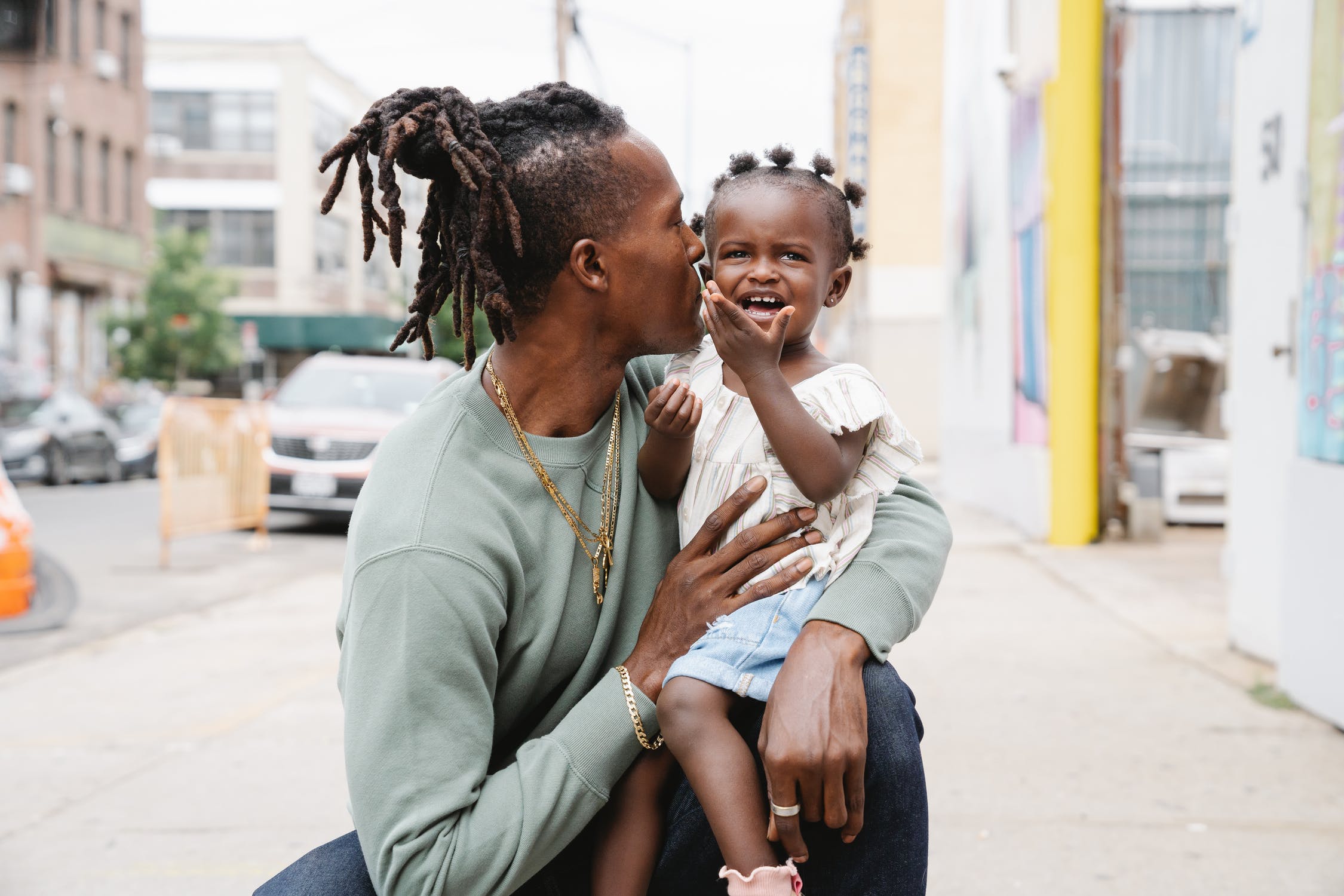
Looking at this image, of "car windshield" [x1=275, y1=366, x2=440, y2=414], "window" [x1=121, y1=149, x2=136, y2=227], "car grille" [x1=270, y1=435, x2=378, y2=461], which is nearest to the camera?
"car grille" [x1=270, y1=435, x2=378, y2=461]

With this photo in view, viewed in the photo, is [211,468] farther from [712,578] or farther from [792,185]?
[712,578]

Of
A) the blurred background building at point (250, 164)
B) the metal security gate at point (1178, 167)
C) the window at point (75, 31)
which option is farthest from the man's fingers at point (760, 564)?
the blurred background building at point (250, 164)

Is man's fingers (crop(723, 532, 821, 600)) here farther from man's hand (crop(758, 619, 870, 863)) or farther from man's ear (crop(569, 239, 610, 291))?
man's ear (crop(569, 239, 610, 291))

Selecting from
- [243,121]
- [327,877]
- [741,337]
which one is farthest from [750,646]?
Answer: [243,121]

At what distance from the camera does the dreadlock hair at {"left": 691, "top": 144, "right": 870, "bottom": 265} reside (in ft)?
7.23

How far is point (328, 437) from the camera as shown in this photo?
455 inches

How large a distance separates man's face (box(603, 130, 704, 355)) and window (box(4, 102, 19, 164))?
30295 mm

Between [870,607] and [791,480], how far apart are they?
9.7 inches

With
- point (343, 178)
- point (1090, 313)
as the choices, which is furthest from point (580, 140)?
point (1090, 313)

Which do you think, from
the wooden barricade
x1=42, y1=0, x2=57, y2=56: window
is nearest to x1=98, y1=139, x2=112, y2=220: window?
the wooden barricade

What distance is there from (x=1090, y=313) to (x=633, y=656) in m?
9.08

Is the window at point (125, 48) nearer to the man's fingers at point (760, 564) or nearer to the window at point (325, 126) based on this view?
the window at point (325, 126)

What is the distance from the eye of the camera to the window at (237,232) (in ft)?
135

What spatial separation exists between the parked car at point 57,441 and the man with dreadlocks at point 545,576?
17710 mm
